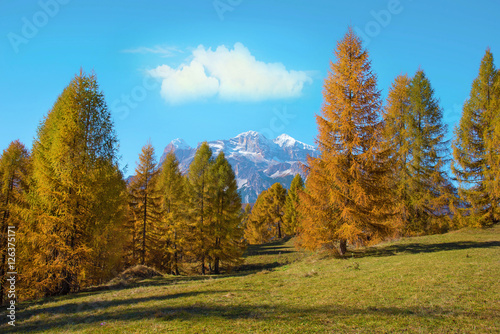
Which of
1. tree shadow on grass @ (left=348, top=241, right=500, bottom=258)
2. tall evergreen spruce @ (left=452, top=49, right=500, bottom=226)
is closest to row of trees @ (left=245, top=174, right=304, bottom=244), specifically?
tall evergreen spruce @ (left=452, top=49, right=500, bottom=226)

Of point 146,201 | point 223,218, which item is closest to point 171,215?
point 146,201

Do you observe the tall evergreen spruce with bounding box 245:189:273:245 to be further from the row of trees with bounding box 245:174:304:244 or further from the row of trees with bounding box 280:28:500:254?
the row of trees with bounding box 280:28:500:254

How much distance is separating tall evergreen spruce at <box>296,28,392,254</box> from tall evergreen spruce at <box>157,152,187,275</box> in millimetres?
13786

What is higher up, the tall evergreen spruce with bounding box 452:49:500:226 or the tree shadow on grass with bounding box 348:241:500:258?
the tall evergreen spruce with bounding box 452:49:500:226

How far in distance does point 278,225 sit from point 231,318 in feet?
175

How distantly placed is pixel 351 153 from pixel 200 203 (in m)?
15.1

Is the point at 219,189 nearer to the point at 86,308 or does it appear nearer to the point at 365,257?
the point at 365,257

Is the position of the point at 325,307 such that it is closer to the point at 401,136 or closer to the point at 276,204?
the point at 401,136

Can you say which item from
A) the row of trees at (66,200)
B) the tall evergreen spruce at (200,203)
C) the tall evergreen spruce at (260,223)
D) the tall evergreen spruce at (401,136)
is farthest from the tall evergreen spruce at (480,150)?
the tall evergreen spruce at (260,223)

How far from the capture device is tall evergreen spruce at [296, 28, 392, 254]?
1541 cm

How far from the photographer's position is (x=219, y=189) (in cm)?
2522

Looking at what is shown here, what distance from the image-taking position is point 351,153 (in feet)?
53.1

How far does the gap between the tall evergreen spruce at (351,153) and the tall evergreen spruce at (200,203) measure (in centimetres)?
1159

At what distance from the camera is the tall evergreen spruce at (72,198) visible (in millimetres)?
13211
